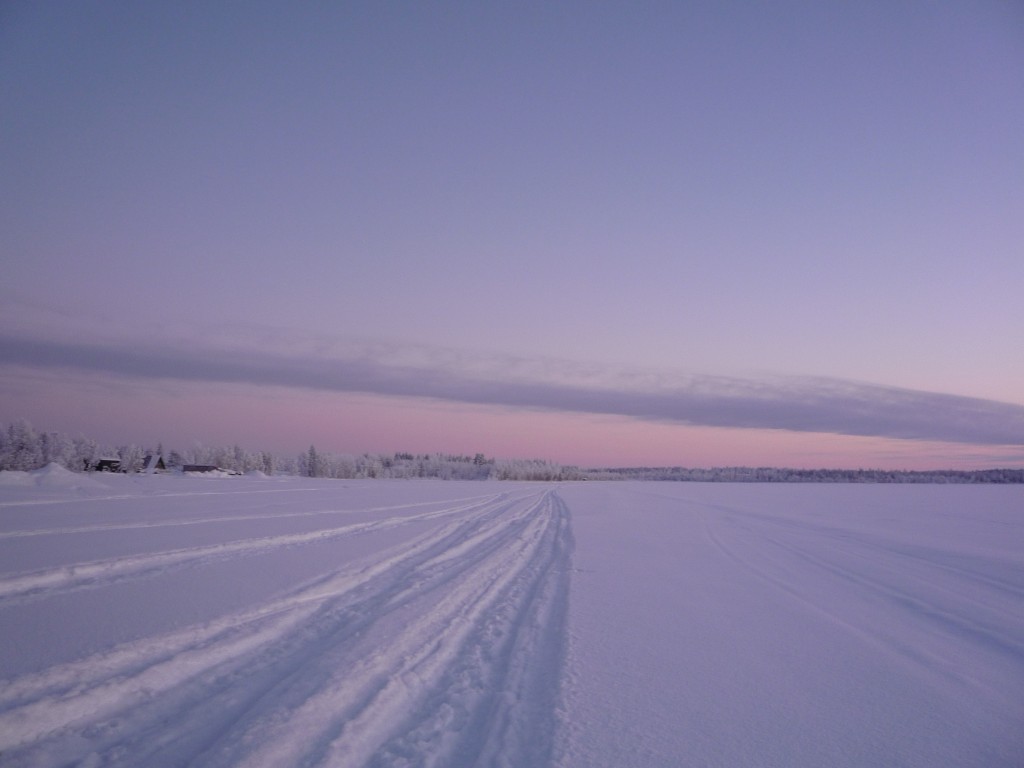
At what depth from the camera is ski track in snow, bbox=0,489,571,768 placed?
125 inches

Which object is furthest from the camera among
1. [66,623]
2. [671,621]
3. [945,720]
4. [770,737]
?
[671,621]

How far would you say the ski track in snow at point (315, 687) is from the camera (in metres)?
3.19

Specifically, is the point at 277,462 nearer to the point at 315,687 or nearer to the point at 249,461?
the point at 249,461

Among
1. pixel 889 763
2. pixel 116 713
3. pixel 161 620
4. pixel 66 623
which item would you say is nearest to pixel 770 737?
pixel 889 763

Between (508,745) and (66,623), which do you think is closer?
(508,745)

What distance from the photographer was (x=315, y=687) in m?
3.96

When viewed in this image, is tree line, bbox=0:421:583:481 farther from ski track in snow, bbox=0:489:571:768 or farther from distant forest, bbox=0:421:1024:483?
ski track in snow, bbox=0:489:571:768

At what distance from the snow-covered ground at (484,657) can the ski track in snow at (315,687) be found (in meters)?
0.02

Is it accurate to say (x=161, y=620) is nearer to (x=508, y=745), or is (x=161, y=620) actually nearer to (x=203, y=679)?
(x=203, y=679)

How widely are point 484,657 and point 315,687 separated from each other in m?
1.37

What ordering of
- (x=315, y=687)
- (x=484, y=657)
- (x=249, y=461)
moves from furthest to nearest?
1. (x=249, y=461)
2. (x=484, y=657)
3. (x=315, y=687)

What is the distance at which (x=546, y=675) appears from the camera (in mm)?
4453

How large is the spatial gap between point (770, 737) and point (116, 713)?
4000 mm

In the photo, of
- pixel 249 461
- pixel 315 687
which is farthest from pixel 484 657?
pixel 249 461
